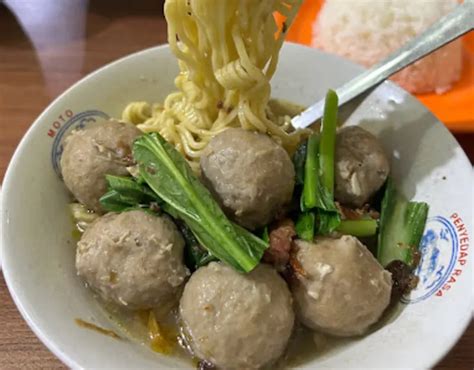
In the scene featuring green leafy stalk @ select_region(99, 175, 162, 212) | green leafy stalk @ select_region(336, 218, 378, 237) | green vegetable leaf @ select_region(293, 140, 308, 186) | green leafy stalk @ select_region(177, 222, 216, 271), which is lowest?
green leafy stalk @ select_region(177, 222, 216, 271)

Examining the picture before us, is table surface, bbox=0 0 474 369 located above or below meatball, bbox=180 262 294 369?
below

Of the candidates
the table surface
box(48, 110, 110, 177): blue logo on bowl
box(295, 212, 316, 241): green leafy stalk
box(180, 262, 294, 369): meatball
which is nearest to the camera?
box(180, 262, 294, 369): meatball

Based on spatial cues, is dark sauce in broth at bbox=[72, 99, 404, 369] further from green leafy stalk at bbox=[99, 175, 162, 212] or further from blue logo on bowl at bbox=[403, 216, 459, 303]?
green leafy stalk at bbox=[99, 175, 162, 212]

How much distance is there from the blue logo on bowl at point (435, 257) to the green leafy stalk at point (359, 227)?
0.52 feet

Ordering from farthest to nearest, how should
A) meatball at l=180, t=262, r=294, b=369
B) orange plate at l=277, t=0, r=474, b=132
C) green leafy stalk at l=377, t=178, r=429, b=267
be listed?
1. orange plate at l=277, t=0, r=474, b=132
2. green leafy stalk at l=377, t=178, r=429, b=267
3. meatball at l=180, t=262, r=294, b=369

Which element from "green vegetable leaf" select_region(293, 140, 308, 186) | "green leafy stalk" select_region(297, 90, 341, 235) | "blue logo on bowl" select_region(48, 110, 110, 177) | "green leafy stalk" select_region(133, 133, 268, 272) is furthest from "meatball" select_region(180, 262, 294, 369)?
"blue logo on bowl" select_region(48, 110, 110, 177)

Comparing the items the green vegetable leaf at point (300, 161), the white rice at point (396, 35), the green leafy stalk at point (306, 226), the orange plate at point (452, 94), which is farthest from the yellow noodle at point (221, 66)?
the white rice at point (396, 35)

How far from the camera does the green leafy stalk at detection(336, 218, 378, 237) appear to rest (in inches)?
63.1

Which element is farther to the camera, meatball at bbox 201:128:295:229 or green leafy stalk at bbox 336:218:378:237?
green leafy stalk at bbox 336:218:378:237

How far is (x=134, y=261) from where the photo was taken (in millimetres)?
1407

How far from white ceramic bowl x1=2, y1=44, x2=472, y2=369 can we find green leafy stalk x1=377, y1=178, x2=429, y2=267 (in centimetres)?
3

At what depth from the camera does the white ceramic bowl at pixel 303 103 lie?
1.33 meters

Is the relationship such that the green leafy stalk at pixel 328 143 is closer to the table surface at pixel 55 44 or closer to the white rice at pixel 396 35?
the table surface at pixel 55 44

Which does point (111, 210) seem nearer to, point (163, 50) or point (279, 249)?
point (279, 249)
